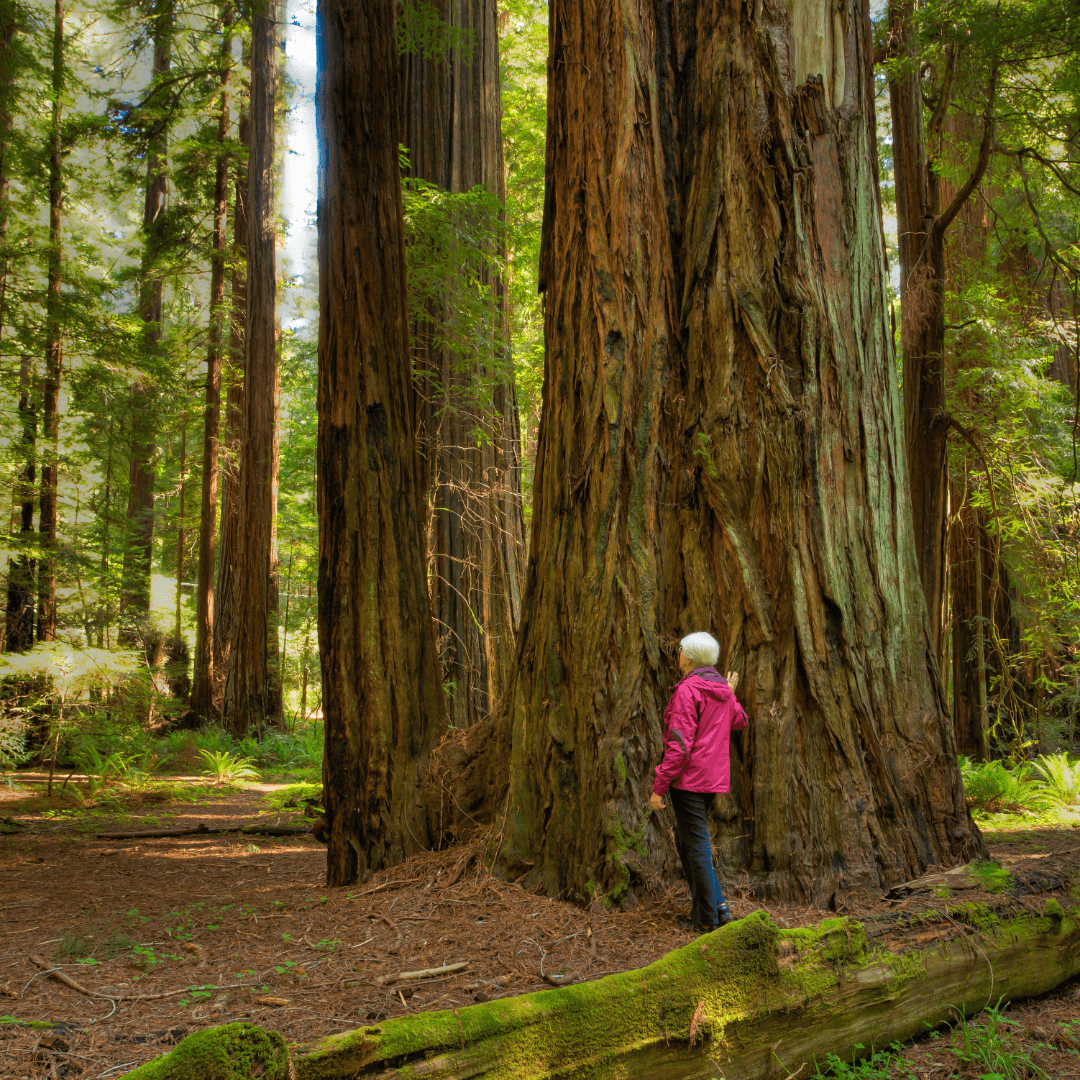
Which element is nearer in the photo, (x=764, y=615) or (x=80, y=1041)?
(x=80, y=1041)

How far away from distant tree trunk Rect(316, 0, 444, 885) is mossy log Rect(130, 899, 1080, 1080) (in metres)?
2.68

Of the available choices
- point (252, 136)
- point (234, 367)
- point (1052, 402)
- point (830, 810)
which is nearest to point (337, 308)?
point (830, 810)

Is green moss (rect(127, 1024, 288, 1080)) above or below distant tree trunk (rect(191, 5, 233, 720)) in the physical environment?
below

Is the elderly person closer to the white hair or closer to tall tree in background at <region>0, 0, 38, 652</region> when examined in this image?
the white hair

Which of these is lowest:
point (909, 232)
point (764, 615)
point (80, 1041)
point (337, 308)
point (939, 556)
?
point (80, 1041)

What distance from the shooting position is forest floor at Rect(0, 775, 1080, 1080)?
283 cm

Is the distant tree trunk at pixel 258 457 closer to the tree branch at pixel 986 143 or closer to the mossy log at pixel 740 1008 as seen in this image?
the tree branch at pixel 986 143

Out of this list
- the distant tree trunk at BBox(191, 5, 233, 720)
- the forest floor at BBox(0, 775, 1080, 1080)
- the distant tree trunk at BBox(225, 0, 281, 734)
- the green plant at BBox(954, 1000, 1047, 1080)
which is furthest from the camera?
the distant tree trunk at BBox(191, 5, 233, 720)

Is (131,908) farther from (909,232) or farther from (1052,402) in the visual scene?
(1052,402)

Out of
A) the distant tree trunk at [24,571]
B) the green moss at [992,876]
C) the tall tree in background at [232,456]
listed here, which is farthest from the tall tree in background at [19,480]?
the green moss at [992,876]

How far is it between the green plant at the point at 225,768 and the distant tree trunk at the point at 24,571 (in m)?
3.19

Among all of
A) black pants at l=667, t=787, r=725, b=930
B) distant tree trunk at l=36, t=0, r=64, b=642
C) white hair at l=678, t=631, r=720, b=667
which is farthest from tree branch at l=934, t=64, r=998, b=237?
distant tree trunk at l=36, t=0, r=64, b=642

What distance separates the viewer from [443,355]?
897cm

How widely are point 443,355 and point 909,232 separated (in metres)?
5.64
